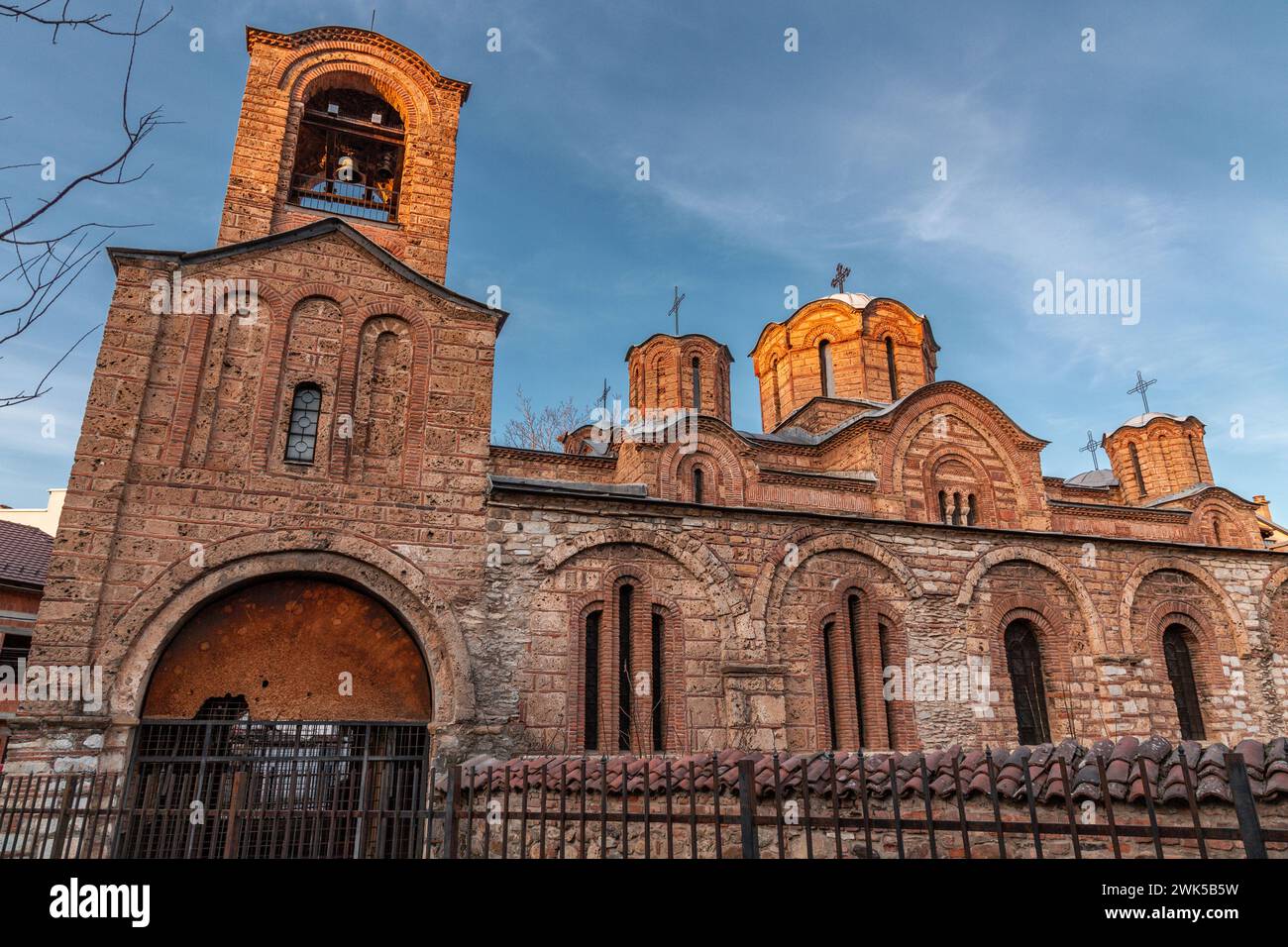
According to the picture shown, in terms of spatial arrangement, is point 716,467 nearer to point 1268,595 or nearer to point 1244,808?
point 1268,595

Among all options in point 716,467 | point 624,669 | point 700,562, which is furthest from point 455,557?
point 716,467

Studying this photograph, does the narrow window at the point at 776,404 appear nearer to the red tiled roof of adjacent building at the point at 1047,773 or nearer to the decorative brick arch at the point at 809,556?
the decorative brick arch at the point at 809,556

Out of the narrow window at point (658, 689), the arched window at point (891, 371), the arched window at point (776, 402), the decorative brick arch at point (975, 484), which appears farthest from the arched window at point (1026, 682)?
the arched window at point (776, 402)

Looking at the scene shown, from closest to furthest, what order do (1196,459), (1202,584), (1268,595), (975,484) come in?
(1202,584), (1268,595), (975,484), (1196,459)

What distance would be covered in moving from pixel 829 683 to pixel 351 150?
10.1 metres

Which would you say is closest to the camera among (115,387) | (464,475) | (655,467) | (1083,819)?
(1083,819)

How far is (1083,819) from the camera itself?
4.64 m

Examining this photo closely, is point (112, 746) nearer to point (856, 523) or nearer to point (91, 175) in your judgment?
point (91, 175)

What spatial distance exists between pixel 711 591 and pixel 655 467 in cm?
345

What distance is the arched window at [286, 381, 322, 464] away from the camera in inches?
340

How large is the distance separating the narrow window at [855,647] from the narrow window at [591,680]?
3.53 meters

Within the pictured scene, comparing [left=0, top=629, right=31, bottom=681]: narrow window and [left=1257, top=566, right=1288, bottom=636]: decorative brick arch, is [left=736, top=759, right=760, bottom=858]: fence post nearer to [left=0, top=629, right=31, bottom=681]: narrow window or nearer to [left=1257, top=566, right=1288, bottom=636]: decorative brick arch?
[left=1257, top=566, right=1288, bottom=636]: decorative brick arch

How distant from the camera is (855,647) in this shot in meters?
10.6

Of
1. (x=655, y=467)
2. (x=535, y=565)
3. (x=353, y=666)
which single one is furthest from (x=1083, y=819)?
(x=655, y=467)
